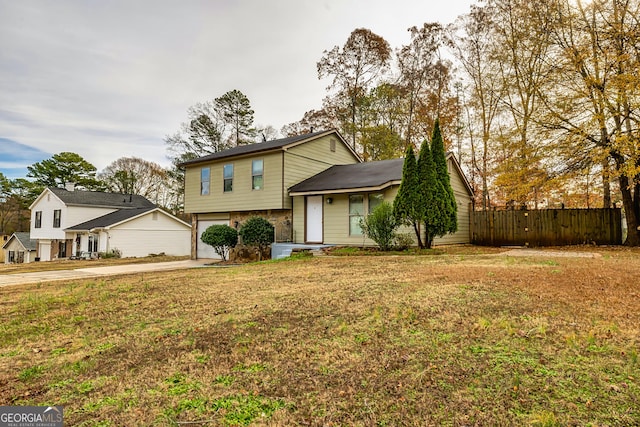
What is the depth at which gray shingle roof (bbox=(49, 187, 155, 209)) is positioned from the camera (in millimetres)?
25114

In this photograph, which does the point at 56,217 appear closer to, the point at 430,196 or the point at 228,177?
the point at 228,177

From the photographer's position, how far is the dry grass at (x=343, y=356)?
6.79ft

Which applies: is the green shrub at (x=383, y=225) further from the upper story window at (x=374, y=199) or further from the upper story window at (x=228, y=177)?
the upper story window at (x=228, y=177)

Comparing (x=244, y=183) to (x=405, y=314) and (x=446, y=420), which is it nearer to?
(x=405, y=314)

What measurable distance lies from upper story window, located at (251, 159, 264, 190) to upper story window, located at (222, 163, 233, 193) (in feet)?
4.31

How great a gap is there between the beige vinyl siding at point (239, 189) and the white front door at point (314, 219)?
4.06 feet

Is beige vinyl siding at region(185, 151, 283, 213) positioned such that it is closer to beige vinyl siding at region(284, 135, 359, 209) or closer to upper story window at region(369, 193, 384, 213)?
beige vinyl siding at region(284, 135, 359, 209)

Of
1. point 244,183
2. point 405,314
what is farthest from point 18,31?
point 405,314

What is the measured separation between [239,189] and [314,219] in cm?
393

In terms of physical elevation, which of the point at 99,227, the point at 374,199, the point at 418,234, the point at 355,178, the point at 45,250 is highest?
the point at 355,178

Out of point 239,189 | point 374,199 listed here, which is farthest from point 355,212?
point 239,189

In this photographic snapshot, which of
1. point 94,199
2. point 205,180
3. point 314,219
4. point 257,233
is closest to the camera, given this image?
point 257,233

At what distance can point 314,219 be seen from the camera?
14188 mm

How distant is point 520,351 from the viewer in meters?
2.74
